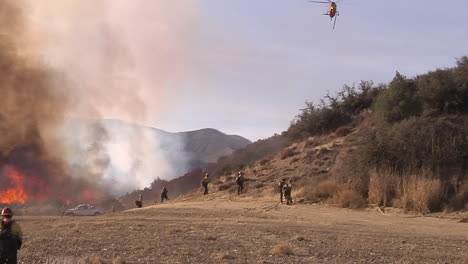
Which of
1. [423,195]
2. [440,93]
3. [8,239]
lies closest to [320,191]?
[423,195]

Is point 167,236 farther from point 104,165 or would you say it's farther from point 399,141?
point 104,165

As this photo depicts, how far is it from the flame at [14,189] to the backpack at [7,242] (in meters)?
38.7

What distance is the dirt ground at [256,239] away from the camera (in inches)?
543

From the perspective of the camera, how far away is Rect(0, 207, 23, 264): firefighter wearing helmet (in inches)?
399

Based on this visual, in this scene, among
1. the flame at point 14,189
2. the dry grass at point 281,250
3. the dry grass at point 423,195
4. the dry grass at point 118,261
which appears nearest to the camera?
the dry grass at point 118,261

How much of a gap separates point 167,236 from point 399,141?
16.8 metres

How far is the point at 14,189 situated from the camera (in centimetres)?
4819

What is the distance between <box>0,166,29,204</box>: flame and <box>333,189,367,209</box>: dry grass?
29299 mm

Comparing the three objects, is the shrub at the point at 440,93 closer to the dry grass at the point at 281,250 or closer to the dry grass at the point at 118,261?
the dry grass at the point at 281,250

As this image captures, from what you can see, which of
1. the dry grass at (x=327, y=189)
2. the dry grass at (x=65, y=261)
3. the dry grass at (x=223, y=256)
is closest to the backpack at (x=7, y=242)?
the dry grass at (x=65, y=261)

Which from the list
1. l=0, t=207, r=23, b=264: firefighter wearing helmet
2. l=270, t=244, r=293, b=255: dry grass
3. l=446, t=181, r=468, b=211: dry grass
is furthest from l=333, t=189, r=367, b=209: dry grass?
l=0, t=207, r=23, b=264: firefighter wearing helmet

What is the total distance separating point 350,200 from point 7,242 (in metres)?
21.6

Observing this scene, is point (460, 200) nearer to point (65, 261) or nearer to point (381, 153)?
point (381, 153)

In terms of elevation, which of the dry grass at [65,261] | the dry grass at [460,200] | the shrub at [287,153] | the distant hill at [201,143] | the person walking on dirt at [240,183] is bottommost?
the dry grass at [65,261]
